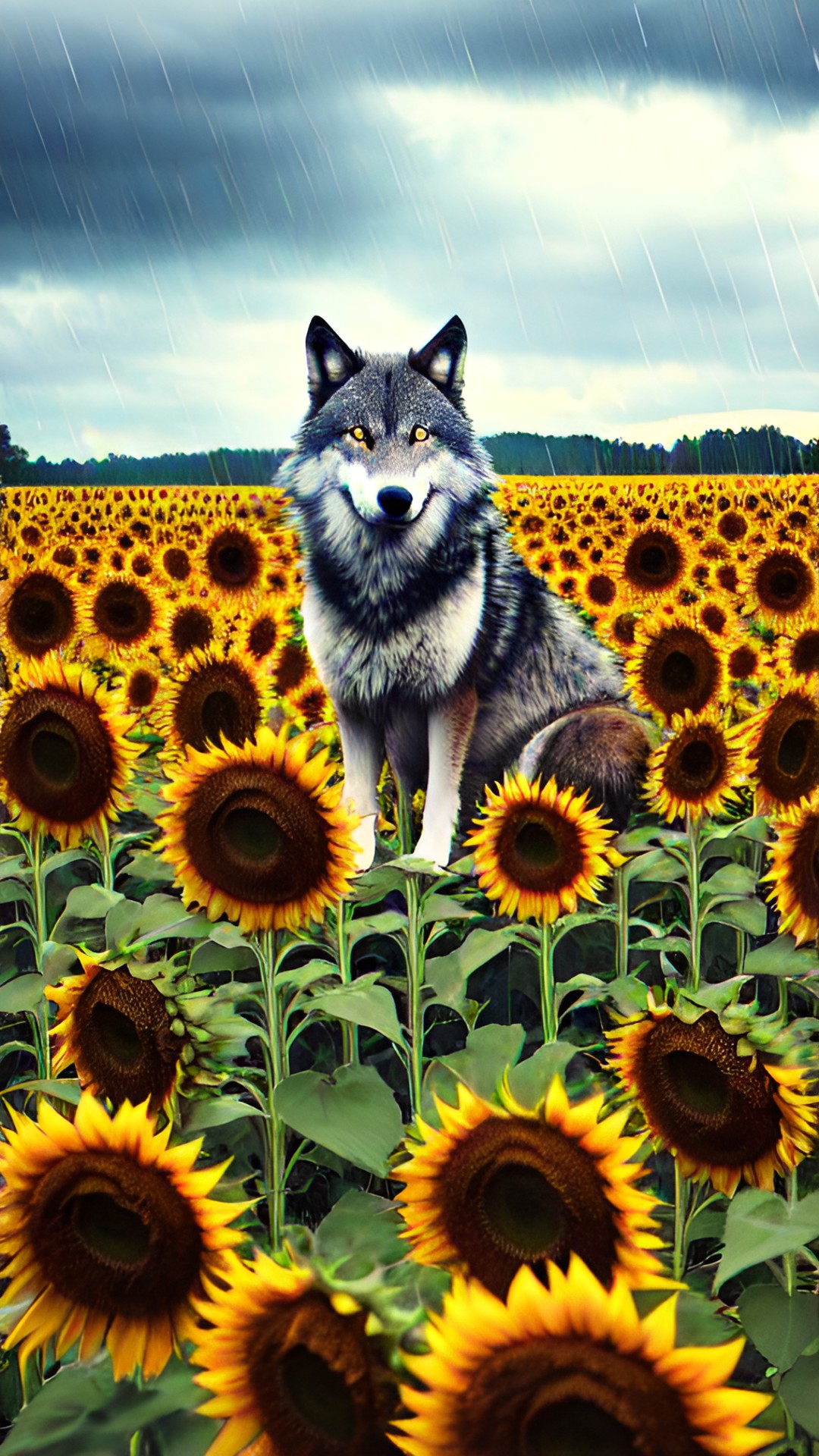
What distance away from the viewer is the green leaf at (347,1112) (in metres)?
1.24

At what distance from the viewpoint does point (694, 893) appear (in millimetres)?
2100

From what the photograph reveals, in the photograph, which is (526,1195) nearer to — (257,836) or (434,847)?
(257,836)

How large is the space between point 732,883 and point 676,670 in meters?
0.74

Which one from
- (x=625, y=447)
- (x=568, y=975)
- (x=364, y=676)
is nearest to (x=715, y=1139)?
(x=568, y=975)

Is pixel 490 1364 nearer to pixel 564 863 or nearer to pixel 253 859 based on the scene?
pixel 253 859

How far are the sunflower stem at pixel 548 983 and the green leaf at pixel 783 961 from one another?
1.38 ft

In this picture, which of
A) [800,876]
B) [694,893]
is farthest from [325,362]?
[800,876]

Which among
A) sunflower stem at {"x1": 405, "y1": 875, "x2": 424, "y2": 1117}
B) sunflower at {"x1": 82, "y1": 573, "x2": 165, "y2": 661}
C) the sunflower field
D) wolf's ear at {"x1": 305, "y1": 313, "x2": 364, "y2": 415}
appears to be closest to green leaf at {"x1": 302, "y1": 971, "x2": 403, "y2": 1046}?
the sunflower field

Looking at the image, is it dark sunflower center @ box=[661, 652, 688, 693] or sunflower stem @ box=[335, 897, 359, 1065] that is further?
dark sunflower center @ box=[661, 652, 688, 693]

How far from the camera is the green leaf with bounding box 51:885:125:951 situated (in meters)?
1.82

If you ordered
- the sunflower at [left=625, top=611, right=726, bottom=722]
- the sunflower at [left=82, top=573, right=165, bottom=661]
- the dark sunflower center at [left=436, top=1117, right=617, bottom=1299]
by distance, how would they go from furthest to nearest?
the sunflower at [left=82, top=573, right=165, bottom=661] < the sunflower at [left=625, top=611, right=726, bottom=722] < the dark sunflower center at [left=436, top=1117, right=617, bottom=1299]

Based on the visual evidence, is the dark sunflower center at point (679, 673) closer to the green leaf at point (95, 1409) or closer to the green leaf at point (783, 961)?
the green leaf at point (783, 961)

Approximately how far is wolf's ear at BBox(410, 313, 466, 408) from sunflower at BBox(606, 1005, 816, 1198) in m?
2.22

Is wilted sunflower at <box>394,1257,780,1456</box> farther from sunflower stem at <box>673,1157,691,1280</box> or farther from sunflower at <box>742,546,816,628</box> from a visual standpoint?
sunflower at <box>742,546,816,628</box>
